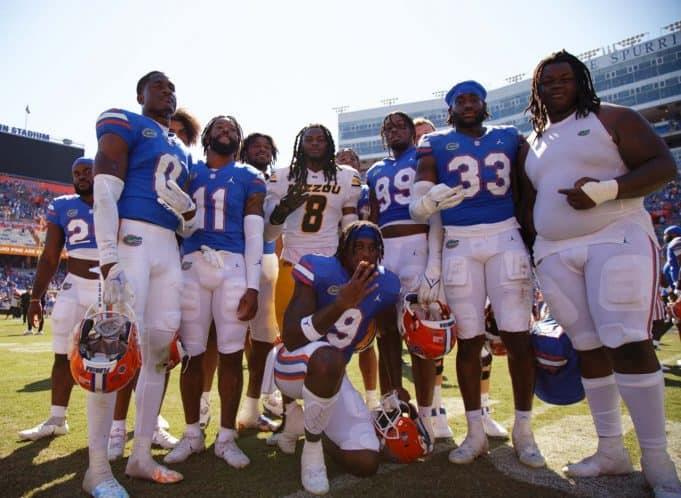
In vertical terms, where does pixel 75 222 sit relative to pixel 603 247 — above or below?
above

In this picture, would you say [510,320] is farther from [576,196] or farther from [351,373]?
[351,373]

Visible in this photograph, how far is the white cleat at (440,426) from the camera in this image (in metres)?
3.68

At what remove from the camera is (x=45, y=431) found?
3.79m

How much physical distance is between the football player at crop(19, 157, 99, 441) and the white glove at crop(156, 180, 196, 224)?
1.70 m

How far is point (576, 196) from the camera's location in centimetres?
267

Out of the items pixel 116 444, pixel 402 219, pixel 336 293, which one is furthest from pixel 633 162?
pixel 116 444

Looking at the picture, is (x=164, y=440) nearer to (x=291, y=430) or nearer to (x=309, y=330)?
(x=291, y=430)

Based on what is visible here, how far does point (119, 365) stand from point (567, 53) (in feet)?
10.9

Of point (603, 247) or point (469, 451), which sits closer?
point (603, 247)

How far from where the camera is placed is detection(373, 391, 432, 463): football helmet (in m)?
3.07

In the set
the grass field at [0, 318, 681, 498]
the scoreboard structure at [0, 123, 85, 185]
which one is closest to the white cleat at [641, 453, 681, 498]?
the grass field at [0, 318, 681, 498]

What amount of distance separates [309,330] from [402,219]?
149 cm

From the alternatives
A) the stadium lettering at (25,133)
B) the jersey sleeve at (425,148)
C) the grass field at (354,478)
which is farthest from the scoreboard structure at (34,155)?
the jersey sleeve at (425,148)

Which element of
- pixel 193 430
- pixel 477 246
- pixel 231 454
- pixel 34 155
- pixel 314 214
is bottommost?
pixel 231 454
